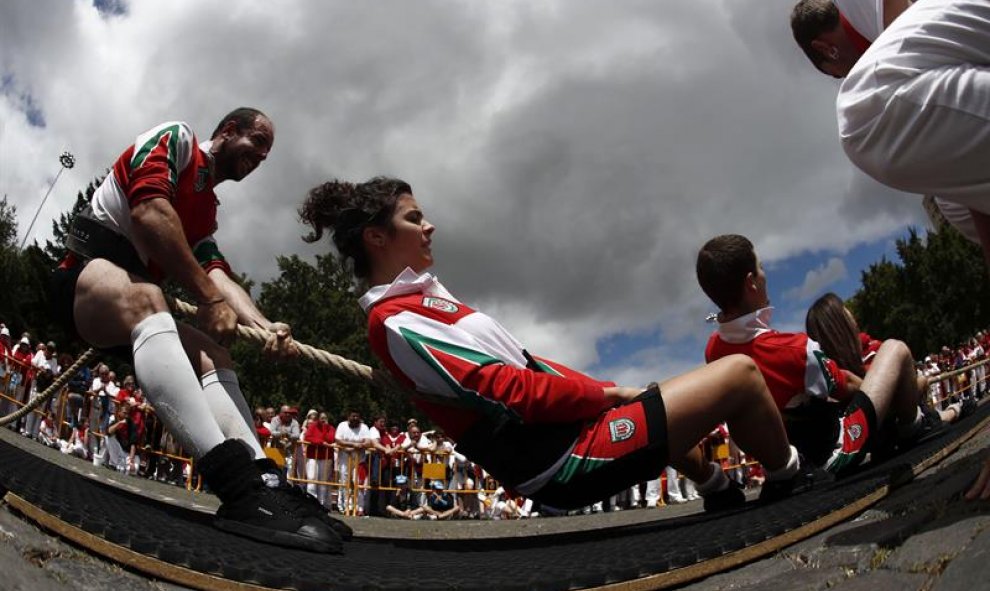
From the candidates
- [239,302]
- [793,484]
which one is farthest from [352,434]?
[793,484]

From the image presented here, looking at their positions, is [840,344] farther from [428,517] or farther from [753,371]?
[428,517]

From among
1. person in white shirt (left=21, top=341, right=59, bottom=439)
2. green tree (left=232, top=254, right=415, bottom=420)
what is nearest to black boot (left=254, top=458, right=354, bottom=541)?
person in white shirt (left=21, top=341, right=59, bottom=439)

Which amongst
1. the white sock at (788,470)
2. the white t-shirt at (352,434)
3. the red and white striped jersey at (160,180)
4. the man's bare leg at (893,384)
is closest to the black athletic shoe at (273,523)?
the red and white striped jersey at (160,180)

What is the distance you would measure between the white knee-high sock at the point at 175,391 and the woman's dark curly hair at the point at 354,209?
0.79m

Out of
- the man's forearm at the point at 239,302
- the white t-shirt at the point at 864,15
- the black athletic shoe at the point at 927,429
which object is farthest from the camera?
the black athletic shoe at the point at 927,429

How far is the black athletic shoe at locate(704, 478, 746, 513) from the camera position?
3.42m

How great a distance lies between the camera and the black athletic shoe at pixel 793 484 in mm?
2961

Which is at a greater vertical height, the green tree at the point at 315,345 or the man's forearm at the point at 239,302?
the green tree at the point at 315,345

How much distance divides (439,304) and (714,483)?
168cm

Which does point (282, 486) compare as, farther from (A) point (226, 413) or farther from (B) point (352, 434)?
(B) point (352, 434)

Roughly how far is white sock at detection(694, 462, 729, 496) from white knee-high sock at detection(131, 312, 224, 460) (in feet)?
7.09

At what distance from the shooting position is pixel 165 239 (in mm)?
2789

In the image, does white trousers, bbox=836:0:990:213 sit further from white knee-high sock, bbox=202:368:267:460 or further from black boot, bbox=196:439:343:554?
white knee-high sock, bbox=202:368:267:460

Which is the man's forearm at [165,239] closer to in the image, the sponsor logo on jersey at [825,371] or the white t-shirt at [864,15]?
the white t-shirt at [864,15]
